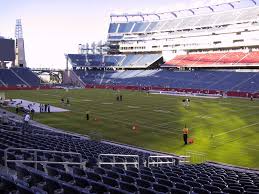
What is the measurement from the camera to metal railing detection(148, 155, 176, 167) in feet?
62.4

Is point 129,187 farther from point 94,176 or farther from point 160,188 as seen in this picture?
point 94,176

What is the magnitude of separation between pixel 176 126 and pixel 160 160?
54.5 ft

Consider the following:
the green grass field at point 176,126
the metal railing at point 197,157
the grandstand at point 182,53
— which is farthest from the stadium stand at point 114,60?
the metal railing at point 197,157

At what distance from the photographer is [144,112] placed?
47875mm

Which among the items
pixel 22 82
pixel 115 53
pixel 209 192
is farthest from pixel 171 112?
pixel 115 53

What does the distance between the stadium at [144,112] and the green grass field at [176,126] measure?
93 mm

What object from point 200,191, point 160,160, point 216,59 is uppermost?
point 216,59

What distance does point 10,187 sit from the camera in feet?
25.4

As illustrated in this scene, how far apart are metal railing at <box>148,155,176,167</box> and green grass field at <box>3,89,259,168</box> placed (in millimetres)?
4461

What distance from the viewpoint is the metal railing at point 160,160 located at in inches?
749

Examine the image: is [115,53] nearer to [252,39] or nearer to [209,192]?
[252,39]

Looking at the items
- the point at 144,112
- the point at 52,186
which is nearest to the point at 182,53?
the point at 144,112

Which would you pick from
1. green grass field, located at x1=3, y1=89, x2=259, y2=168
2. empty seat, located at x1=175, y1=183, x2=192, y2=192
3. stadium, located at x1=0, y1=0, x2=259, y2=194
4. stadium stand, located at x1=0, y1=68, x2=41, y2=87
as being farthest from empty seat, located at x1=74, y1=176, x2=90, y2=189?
stadium stand, located at x1=0, y1=68, x2=41, y2=87

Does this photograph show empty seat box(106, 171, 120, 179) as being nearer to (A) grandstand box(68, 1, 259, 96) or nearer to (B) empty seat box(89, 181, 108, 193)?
(B) empty seat box(89, 181, 108, 193)
